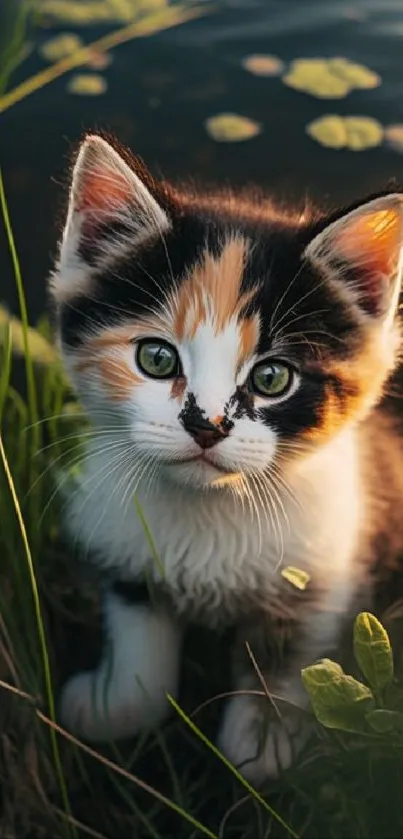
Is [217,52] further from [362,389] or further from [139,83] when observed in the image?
[362,389]

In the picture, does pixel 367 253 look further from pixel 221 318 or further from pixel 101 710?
pixel 101 710

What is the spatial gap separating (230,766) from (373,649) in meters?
0.14

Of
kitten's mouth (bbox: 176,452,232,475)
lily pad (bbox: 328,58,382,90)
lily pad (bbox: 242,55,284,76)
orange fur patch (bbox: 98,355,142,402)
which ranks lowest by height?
kitten's mouth (bbox: 176,452,232,475)

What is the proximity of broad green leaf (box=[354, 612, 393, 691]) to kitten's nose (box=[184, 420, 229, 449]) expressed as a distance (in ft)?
0.47

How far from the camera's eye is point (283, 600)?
0.77m

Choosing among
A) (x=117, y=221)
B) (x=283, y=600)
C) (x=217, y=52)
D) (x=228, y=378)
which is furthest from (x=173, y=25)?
(x=283, y=600)

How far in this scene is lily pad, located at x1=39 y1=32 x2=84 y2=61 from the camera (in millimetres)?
819

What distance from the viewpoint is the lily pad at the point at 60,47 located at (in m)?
0.82

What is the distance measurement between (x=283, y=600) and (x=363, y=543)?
0.23 ft

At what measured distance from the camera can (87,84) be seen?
80cm

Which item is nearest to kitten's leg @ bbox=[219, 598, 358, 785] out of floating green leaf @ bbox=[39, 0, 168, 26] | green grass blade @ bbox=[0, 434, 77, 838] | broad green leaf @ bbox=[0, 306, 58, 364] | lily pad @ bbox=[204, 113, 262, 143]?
green grass blade @ bbox=[0, 434, 77, 838]

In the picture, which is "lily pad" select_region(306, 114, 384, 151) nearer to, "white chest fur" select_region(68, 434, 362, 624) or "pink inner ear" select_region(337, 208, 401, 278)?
"pink inner ear" select_region(337, 208, 401, 278)

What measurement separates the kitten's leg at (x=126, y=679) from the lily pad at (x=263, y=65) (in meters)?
0.39

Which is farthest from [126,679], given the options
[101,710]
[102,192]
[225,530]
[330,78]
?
[330,78]
